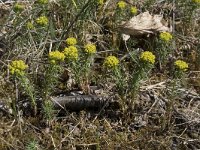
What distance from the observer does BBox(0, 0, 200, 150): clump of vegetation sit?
2.61m

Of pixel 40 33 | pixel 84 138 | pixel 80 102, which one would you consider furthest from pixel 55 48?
pixel 84 138

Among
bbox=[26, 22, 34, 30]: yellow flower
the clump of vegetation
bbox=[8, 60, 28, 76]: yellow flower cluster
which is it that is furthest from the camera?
bbox=[26, 22, 34, 30]: yellow flower

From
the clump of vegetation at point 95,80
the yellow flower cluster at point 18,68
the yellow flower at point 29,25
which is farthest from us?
the yellow flower at point 29,25

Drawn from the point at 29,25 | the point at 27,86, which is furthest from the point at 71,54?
the point at 29,25

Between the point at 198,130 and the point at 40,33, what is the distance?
1.33 meters

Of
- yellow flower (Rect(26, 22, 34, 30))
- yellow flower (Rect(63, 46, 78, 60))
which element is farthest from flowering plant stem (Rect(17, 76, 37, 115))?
yellow flower (Rect(26, 22, 34, 30))

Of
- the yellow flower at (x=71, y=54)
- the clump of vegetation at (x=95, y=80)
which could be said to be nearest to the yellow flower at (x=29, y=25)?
the clump of vegetation at (x=95, y=80)

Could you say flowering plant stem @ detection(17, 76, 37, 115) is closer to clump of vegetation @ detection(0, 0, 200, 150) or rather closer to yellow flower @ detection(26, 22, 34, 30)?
clump of vegetation @ detection(0, 0, 200, 150)

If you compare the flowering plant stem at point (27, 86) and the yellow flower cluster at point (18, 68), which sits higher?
the yellow flower cluster at point (18, 68)

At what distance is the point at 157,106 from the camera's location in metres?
2.82

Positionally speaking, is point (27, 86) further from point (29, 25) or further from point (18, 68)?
point (29, 25)

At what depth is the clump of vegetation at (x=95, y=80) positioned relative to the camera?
261 centimetres

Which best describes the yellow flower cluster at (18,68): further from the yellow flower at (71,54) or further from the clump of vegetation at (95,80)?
the yellow flower at (71,54)

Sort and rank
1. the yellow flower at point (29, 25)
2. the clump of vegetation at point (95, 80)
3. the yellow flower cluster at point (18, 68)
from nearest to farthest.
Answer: the yellow flower cluster at point (18, 68)
the clump of vegetation at point (95, 80)
the yellow flower at point (29, 25)
